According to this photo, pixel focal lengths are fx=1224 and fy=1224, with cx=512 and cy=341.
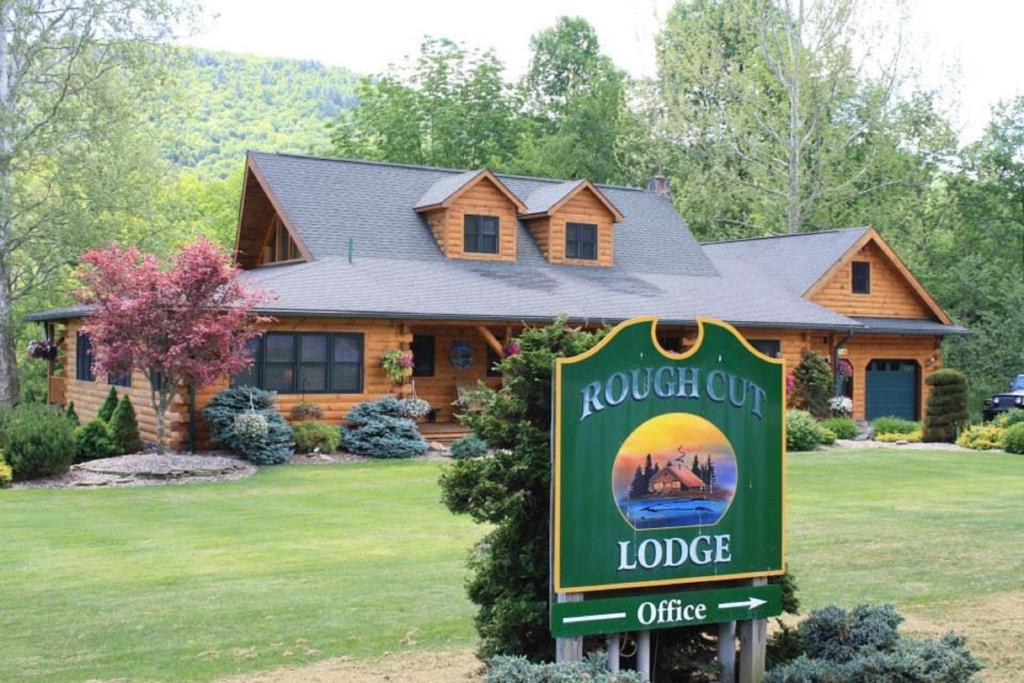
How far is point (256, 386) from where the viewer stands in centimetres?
2280

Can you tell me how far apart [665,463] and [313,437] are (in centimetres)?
1641

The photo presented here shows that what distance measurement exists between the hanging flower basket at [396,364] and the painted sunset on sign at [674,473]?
57.2ft

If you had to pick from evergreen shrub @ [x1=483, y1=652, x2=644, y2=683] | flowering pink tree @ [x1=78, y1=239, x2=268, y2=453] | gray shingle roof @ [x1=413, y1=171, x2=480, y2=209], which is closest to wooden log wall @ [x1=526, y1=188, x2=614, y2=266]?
gray shingle roof @ [x1=413, y1=171, x2=480, y2=209]

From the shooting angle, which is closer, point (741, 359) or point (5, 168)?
point (741, 359)

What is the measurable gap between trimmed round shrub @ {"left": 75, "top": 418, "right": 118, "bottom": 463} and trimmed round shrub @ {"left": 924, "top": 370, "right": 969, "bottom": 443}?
57.8ft

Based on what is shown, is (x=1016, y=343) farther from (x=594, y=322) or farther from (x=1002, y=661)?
(x=1002, y=661)

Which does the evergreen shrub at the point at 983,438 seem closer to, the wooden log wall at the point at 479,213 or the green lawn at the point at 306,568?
the green lawn at the point at 306,568

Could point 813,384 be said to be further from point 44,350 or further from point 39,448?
point 44,350

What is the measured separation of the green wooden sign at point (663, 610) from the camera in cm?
613

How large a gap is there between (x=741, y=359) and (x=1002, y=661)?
308 centimetres

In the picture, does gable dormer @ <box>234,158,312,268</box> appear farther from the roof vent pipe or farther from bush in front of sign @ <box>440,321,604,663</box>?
bush in front of sign @ <box>440,321,604,663</box>

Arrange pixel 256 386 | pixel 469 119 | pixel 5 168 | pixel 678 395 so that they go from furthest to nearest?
pixel 469 119 < pixel 5 168 < pixel 256 386 < pixel 678 395

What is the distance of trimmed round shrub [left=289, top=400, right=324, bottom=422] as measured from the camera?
22766 mm

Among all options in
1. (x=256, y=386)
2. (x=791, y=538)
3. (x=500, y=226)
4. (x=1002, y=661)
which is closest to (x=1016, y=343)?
(x=500, y=226)
